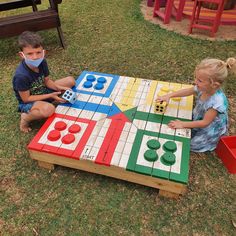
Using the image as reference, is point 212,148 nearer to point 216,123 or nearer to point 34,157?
point 216,123

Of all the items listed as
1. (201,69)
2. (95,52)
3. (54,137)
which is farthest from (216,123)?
(95,52)

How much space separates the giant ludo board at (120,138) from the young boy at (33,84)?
15 cm

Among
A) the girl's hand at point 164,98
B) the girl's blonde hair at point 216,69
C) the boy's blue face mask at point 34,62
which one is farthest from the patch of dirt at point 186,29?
the boy's blue face mask at point 34,62

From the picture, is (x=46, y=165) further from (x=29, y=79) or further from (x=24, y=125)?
(x=29, y=79)

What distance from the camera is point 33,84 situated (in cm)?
264

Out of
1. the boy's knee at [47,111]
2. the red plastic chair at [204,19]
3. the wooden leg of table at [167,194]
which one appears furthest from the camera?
the red plastic chair at [204,19]

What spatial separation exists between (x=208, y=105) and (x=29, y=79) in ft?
5.32

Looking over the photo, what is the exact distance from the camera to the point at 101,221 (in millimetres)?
2066

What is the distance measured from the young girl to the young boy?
1.08m

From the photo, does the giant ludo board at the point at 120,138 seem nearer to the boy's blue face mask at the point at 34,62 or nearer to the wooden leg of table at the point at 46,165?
the wooden leg of table at the point at 46,165

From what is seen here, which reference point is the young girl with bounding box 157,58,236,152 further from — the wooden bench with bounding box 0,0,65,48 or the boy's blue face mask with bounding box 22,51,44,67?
the wooden bench with bounding box 0,0,65,48

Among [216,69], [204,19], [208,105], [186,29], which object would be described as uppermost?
[216,69]

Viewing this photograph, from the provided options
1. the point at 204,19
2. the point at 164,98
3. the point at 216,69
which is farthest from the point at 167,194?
the point at 204,19

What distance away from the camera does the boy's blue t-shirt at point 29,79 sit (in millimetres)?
2459
